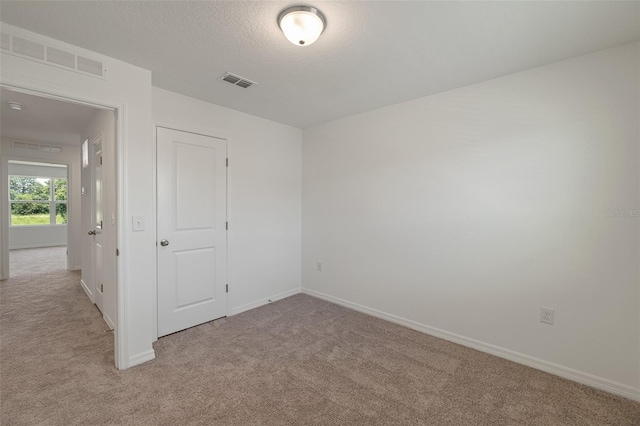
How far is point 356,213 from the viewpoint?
3510 mm

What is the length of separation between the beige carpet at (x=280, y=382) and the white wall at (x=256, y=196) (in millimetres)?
755

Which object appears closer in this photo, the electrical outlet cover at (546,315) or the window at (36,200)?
the electrical outlet cover at (546,315)

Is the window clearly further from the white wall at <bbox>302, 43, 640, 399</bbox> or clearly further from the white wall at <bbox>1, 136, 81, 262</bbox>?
the white wall at <bbox>302, 43, 640, 399</bbox>

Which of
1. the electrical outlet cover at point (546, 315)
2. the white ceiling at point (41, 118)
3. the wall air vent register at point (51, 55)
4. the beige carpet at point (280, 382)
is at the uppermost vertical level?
the white ceiling at point (41, 118)

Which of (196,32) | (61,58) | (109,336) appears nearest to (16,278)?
(109,336)

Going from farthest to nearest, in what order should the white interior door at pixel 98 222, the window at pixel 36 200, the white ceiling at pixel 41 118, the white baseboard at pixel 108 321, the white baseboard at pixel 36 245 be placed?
the window at pixel 36 200 → the white baseboard at pixel 36 245 → the white interior door at pixel 98 222 → the white ceiling at pixel 41 118 → the white baseboard at pixel 108 321

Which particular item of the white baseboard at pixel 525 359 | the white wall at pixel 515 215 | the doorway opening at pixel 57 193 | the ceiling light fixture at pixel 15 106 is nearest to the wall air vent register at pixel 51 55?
the doorway opening at pixel 57 193

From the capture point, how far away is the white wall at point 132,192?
2129 millimetres

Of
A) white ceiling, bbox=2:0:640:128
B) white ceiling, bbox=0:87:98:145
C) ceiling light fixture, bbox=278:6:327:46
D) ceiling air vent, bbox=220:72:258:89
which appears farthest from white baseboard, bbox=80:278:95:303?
ceiling light fixture, bbox=278:6:327:46

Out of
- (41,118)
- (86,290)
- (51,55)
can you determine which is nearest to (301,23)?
(51,55)

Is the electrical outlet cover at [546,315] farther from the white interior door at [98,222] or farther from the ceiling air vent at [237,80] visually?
the white interior door at [98,222]

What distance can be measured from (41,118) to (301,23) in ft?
13.4

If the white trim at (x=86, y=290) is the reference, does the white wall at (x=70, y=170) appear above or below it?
above

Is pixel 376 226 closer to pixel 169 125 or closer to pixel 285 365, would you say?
pixel 285 365
